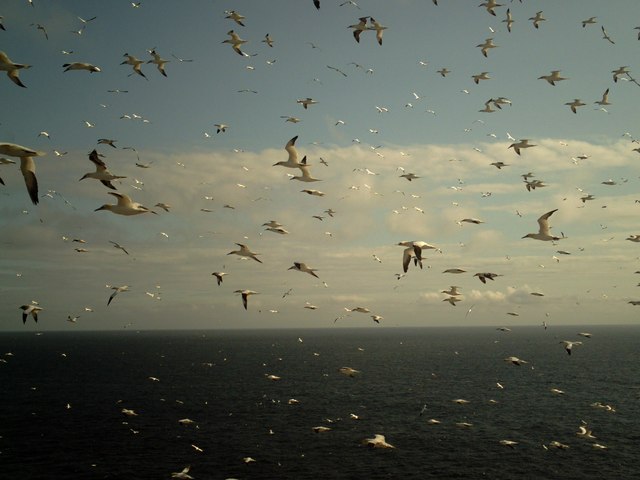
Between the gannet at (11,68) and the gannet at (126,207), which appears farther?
the gannet at (126,207)

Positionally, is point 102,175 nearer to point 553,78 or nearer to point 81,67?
point 81,67

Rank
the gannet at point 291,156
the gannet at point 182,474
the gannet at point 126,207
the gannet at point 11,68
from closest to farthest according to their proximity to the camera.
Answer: the gannet at point 11,68
the gannet at point 126,207
the gannet at point 291,156
the gannet at point 182,474

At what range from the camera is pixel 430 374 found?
139m

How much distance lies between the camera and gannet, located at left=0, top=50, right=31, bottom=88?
1961 cm

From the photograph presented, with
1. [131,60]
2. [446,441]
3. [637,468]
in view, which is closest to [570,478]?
[637,468]

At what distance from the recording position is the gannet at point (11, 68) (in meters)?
19.6

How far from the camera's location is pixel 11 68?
20.0 meters

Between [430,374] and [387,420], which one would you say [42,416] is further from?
[430,374]

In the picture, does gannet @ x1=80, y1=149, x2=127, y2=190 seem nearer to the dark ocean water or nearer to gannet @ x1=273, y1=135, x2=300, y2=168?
gannet @ x1=273, y1=135, x2=300, y2=168

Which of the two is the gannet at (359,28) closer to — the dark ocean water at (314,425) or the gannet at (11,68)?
the gannet at (11,68)

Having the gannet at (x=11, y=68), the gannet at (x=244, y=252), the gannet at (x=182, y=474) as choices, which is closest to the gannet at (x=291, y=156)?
the gannet at (x=244, y=252)

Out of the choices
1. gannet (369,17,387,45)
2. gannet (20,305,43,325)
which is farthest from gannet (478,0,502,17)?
gannet (20,305,43,325)

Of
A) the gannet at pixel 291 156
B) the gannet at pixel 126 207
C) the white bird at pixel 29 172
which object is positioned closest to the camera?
the white bird at pixel 29 172

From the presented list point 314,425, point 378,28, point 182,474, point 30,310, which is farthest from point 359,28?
point 314,425
